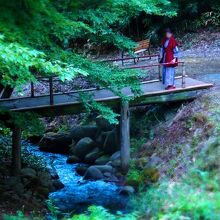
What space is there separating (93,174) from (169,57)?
4023mm

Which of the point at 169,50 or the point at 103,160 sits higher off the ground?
the point at 169,50

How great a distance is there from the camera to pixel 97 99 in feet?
43.8

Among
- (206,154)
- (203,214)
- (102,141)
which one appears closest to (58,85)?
(102,141)

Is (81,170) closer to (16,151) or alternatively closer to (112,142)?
(112,142)

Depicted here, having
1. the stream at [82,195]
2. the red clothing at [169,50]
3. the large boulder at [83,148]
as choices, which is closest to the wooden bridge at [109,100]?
the red clothing at [169,50]

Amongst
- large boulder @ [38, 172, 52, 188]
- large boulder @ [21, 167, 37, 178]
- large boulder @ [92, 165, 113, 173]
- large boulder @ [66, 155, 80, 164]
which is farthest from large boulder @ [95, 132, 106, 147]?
large boulder @ [21, 167, 37, 178]

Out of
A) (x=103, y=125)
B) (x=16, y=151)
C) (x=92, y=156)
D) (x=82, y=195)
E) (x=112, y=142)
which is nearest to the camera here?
(x=82, y=195)

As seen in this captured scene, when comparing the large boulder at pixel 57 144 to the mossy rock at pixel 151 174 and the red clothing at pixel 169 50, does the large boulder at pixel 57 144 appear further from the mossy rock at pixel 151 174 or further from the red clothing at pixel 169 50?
the mossy rock at pixel 151 174

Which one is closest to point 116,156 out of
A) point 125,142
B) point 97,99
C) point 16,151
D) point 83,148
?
point 125,142

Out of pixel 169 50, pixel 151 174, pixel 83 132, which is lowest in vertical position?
pixel 151 174

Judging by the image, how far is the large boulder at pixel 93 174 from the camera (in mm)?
13815

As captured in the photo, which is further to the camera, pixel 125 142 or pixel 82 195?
pixel 125 142

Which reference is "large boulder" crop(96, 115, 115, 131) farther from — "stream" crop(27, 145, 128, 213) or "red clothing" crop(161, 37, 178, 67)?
"red clothing" crop(161, 37, 178, 67)

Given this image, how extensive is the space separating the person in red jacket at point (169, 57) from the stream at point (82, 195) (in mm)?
3458
